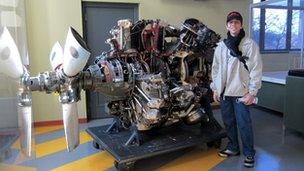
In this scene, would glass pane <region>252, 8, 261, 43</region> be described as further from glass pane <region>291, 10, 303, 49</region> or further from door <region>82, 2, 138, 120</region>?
door <region>82, 2, 138, 120</region>

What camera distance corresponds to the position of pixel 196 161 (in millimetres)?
3455

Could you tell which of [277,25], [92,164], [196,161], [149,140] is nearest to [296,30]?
[277,25]

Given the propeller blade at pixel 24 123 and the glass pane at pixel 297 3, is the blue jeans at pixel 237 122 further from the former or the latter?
the glass pane at pixel 297 3

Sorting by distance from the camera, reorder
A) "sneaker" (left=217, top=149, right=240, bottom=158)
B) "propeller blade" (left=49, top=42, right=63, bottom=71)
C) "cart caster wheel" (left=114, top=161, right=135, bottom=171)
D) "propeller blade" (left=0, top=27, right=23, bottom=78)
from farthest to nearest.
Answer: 1. "sneaker" (left=217, top=149, right=240, bottom=158)
2. "cart caster wheel" (left=114, top=161, right=135, bottom=171)
3. "propeller blade" (left=49, top=42, right=63, bottom=71)
4. "propeller blade" (left=0, top=27, right=23, bottom=78)

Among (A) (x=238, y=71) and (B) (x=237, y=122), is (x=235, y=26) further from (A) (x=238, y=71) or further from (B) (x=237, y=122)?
(B) (x=237, y=122)

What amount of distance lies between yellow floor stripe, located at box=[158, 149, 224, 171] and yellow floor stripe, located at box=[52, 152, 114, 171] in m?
0.65

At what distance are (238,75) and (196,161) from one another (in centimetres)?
111

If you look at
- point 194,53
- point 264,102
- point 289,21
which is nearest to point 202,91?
point 194,53

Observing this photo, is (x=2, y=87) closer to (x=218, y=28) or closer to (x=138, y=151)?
(x=138, y=151)

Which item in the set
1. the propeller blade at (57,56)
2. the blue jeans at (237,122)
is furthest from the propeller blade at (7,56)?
the blue jeans at (237,122)

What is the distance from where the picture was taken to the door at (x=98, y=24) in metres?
5.05

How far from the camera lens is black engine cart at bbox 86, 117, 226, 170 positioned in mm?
3098

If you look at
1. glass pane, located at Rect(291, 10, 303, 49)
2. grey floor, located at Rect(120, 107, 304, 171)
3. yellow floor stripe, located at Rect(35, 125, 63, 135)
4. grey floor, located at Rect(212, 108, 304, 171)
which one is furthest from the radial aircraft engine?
glass pane, located at Rect(291, 10, 303, 49)

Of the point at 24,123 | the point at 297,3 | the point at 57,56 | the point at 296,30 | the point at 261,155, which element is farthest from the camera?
the point at 296,30
